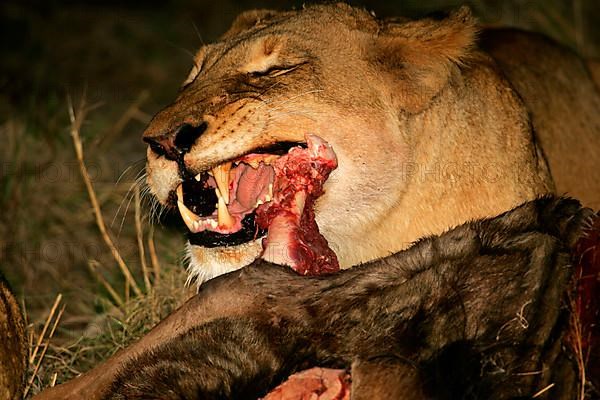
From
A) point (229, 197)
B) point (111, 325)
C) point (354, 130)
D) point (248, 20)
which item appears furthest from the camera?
point (111, 325)

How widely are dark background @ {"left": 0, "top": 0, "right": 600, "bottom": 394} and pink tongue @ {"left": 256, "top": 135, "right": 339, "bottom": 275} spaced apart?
2.13ft

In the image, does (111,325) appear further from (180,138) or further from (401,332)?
(401,332)

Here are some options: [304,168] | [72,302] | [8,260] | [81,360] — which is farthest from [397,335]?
[8,260]

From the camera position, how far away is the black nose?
334cm

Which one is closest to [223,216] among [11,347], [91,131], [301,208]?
[301,208]

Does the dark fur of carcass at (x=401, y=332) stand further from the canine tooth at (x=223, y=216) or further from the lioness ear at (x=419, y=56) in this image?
the lioness ear at (x=419, y=56)

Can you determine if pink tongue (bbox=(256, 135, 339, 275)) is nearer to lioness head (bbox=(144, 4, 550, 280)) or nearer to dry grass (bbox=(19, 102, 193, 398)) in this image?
lioness head (bbox=(144, 4, 550, 280))

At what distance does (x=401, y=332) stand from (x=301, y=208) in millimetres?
725

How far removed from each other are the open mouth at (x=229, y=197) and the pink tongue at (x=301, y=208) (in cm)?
4

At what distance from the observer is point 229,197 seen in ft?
11.7

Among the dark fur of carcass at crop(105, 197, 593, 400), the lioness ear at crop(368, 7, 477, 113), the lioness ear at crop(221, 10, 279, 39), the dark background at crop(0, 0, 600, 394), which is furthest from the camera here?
the dark background at crop(0, 0, 600, 394)

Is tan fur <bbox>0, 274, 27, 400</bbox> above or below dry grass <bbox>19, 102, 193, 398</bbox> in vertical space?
above

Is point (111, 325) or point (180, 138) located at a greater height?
point (180, 138)

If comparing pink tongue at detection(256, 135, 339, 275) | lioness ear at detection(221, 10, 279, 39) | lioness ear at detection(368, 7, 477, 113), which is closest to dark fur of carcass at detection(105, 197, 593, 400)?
pink tongue at detection(256, 135, 339, 275)
